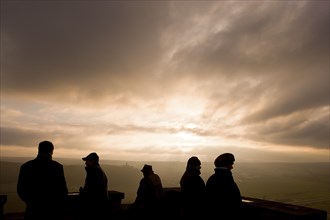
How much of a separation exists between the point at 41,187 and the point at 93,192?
150cm

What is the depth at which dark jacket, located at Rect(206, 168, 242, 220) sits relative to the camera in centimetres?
520

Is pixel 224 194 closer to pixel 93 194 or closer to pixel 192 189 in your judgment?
pixel 192 189

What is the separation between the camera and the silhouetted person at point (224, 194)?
17.1 ft

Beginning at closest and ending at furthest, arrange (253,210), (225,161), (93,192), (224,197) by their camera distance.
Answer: (224,197), (225,161), (93,192), (253,210)

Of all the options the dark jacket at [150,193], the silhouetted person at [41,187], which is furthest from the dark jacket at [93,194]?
the dark jacket at [150,193]

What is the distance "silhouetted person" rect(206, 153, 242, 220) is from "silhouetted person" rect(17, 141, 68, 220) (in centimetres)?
300

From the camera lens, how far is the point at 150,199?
8648 millimetres

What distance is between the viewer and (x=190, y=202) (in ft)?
25.6

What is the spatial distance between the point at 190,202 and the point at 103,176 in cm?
241

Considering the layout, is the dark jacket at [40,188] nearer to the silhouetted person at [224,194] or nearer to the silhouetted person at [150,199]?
the silhouetted person at [224,194]

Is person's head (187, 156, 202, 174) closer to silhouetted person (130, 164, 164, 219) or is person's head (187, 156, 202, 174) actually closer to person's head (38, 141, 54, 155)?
silhouetted person (130, 164, 164, 219)

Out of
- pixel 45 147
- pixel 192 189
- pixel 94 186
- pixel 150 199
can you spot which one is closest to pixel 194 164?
pixel 192 189

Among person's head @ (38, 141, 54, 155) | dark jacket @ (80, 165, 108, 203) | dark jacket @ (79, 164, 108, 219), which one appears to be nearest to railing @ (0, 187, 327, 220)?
dark jacket @ (79, 164, 108, 219)

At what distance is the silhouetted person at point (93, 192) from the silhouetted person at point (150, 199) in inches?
73.1
